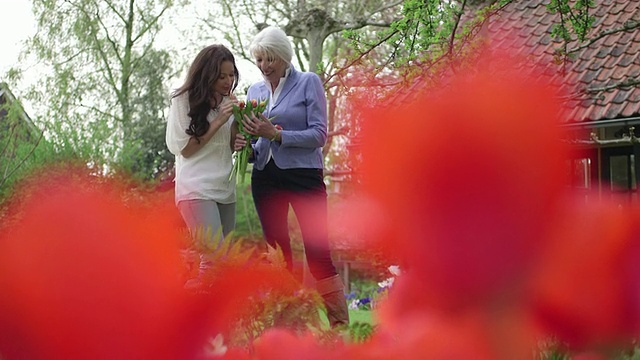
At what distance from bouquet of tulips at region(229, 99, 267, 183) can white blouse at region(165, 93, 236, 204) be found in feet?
0.10

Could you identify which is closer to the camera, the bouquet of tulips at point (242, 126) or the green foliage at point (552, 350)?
the green foliage at point (552, 350)

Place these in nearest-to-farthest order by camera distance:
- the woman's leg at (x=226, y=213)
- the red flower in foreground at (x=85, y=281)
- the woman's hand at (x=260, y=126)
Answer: the red flower in foreground at (x=85, y=281), the woman's hand at (x=260, y=126), the woman's leg at (x=226, y=213)

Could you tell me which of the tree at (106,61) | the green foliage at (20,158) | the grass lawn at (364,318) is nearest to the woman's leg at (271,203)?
the grass lawn at (364,318)

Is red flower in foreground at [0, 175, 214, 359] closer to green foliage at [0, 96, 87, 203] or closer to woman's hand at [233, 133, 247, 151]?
green foliage at [0, 96, 87, 203]

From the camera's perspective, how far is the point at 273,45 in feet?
8.87

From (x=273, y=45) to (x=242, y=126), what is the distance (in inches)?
11.2

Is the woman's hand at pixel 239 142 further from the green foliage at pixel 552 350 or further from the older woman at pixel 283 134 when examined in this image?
the green foliage at pixel 552 350

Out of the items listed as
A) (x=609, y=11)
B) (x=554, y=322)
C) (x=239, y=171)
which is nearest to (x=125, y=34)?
(x=609, y=11)

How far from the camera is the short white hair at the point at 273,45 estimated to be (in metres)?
2.70

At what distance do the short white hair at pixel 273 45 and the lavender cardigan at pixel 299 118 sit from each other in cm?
7

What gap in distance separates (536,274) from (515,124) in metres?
0.04

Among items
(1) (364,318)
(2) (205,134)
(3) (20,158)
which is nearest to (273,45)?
(2) (205,134)

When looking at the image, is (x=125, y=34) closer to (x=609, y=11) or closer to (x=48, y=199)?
(x=609, y=11)

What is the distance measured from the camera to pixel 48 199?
7.7 inches
